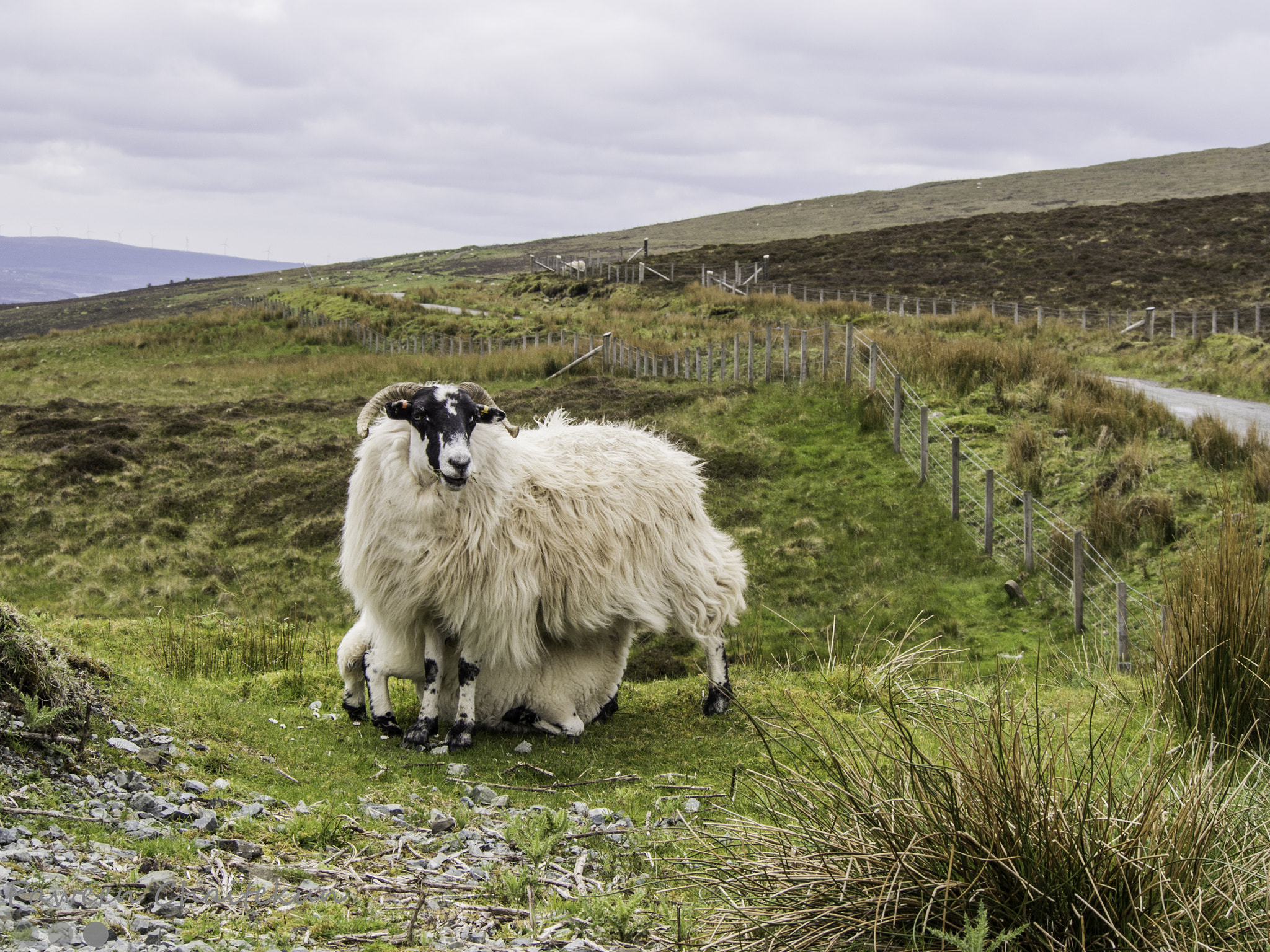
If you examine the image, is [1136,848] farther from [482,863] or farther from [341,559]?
[341,559]

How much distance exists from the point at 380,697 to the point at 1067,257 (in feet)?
150

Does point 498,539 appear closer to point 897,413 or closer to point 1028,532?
point 1028,532

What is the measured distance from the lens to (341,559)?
26.2ft

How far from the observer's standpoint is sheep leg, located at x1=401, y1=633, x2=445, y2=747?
24.0 feet

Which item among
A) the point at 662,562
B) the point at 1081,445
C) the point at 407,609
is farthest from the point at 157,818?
the point at 1081,445

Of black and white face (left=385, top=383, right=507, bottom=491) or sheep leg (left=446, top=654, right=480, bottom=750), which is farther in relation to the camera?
sheep leg (left=446, top=654, right=480, bottom=750)

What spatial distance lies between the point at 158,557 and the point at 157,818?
12.3 m

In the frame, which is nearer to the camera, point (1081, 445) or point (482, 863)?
point (482, 863)

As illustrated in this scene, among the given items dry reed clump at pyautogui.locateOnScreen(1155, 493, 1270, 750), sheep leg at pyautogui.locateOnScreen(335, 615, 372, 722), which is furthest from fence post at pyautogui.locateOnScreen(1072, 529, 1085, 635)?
sheep leg at pyautogui.locateOnScreen(335, 615, 372, 722)

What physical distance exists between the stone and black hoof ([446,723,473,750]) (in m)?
2.76

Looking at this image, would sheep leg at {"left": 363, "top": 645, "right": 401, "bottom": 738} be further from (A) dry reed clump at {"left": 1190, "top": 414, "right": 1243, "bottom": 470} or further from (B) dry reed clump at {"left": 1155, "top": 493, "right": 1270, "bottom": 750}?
(A) dry reed clump at {"left": 1190, "top": 414, "right": 1243, "bottom": 470}

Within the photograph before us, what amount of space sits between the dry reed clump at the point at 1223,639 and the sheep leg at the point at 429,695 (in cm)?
486

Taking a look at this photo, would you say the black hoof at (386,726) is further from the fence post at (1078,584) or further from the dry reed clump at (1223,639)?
the fence post at (1078,584)

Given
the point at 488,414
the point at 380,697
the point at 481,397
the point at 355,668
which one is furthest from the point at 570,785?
the point at 481,397
